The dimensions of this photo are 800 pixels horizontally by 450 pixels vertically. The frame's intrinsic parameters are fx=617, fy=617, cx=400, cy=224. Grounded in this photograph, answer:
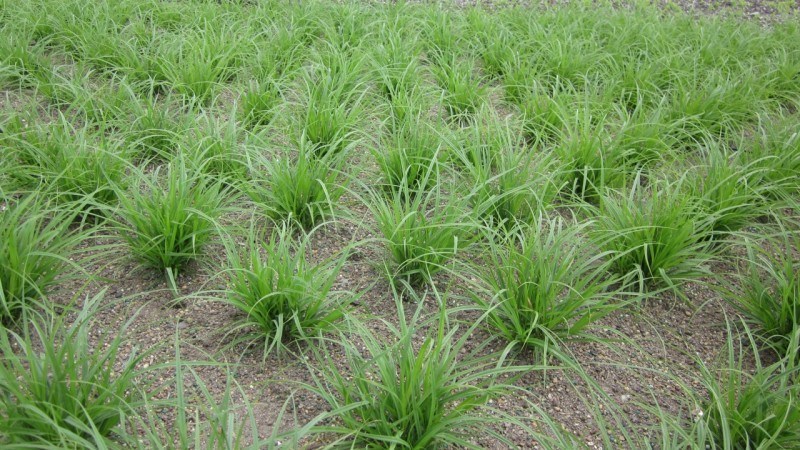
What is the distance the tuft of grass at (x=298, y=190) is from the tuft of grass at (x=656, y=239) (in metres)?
1.02

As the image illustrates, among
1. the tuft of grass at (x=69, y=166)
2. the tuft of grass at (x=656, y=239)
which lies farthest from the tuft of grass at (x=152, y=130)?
the tuft of grass at (x=656, y=239)

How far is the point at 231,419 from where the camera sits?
4.89 feet

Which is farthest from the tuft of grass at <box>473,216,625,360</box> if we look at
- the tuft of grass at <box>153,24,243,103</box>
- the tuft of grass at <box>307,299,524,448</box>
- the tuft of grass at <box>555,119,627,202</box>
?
the tuft of grass at <box>153,24,243,103</box>

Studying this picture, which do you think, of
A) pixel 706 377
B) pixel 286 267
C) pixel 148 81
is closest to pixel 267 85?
pixel 148 81

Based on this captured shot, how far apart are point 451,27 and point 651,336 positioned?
2575 millimetres

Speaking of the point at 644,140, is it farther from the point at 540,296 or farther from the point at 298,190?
the point at 298,190

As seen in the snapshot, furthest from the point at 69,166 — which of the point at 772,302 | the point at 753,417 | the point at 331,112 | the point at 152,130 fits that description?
the point at 772,302

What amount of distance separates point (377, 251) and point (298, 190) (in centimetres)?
38

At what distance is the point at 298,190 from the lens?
2324 mm

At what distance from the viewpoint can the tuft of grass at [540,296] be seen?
75.2 inches

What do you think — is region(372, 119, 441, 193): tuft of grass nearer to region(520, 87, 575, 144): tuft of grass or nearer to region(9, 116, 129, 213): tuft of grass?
region(520, 87, 575, 144): tuft of grass

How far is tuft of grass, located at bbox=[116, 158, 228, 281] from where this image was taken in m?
2.05

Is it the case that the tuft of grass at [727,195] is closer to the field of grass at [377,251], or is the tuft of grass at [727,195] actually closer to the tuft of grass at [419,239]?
the field of grass at [377,251]

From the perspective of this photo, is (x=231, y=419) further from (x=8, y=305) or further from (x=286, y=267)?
(x=8, y=305)
